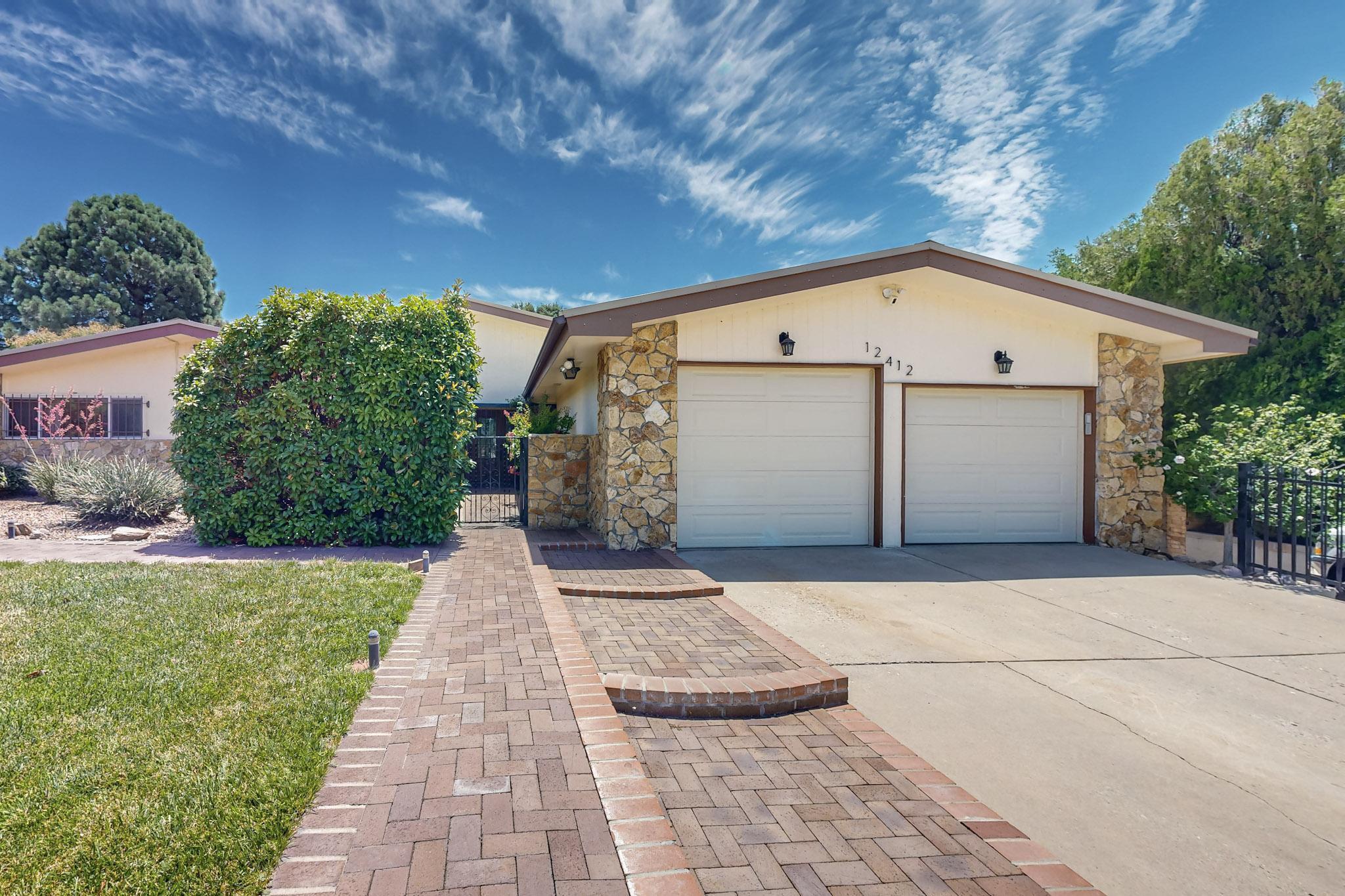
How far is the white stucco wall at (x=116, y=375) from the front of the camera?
1595 cm

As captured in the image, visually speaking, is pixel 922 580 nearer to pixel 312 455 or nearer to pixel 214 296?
pixel 312 455

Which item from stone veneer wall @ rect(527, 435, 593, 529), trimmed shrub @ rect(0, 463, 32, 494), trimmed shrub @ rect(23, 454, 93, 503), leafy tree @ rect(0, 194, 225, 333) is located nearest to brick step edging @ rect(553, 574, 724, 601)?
stone veneer wall @ rect(527, 435, 593, 529)

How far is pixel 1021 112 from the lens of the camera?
1051 centimetres

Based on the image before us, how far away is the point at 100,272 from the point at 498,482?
27.7 m

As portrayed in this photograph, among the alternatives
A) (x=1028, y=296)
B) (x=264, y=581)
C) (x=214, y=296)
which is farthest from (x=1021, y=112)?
(x=214, y=296)

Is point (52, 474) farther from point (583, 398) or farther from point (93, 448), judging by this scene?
point (583, 398)

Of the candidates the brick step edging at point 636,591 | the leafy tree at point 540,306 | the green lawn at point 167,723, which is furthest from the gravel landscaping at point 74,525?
the leafy tree at point 540,306

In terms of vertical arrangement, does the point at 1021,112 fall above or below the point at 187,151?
below

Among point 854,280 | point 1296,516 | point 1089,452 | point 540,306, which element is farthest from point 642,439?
point 540,306

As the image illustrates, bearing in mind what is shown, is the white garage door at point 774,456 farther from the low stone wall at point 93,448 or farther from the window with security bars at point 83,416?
the window with security bars at point 83,416

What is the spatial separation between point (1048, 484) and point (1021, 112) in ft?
20.8

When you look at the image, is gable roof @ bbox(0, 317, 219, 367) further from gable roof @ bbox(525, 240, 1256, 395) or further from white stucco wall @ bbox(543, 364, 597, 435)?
gable roof @ bbox(525, 240, 1256, 395)

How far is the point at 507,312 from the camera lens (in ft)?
59.3

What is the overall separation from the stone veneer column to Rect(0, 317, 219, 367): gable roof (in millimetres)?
17889
